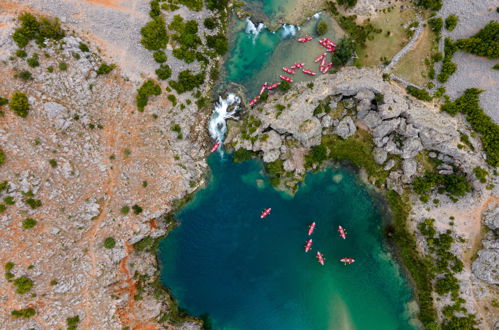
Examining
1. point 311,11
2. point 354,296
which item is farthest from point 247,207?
point 311,11

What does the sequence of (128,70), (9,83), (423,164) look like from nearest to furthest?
(9,83) → (128,70) → (423,164)

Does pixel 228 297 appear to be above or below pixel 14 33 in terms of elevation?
below

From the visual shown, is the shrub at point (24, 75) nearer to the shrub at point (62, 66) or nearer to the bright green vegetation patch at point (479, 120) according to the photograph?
the shrub at point (62, 66)

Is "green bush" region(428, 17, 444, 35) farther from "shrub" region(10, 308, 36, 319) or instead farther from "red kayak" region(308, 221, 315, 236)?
"shrub" region(10, 308, 36, 319)

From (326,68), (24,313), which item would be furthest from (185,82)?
(24,313)

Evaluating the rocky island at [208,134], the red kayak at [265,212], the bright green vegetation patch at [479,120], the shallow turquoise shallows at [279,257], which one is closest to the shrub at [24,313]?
the rocky island at [208,134]

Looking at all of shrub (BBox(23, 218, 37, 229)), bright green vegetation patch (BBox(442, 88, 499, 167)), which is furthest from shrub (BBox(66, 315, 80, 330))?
bright green vegetation patch (BBox(442, 88, 499, 167))

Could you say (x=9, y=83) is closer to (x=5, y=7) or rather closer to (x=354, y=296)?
(x=5, y=7)
